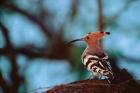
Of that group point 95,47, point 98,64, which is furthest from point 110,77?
point 95,47

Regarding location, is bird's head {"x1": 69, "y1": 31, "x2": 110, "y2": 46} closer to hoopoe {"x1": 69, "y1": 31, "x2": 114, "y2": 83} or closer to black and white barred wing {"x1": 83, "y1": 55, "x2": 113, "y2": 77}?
hoopoe {"x1": 69, "y1": 31, "x2": 114, "y2": 83}

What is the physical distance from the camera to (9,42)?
3.79 m

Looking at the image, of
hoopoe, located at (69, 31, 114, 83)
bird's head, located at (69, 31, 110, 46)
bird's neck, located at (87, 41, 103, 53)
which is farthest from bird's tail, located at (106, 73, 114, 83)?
bird's head, located at (69, 31, 110, 46)

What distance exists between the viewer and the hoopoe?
2.84 metres

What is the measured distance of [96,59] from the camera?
2.92 m

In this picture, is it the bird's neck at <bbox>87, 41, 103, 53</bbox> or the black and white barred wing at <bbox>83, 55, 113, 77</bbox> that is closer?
the black and white barred wing at <bbox>83, 55, 113, 77</bbox>

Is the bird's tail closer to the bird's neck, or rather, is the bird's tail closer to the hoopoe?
the hoopoe

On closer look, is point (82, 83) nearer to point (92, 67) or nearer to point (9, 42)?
point (92, 67)

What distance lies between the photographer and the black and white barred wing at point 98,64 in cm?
283

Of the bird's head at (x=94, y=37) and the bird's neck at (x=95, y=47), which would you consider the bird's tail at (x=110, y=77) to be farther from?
the bird's head at (x=94, y=37)

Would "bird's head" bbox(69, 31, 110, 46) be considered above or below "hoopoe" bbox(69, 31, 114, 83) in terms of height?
above

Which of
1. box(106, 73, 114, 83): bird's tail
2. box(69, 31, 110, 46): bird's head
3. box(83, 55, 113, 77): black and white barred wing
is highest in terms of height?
box(69, 31, 110, 46): bird's head

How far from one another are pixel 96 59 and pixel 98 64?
53mm

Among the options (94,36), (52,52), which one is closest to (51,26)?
(52,52)
